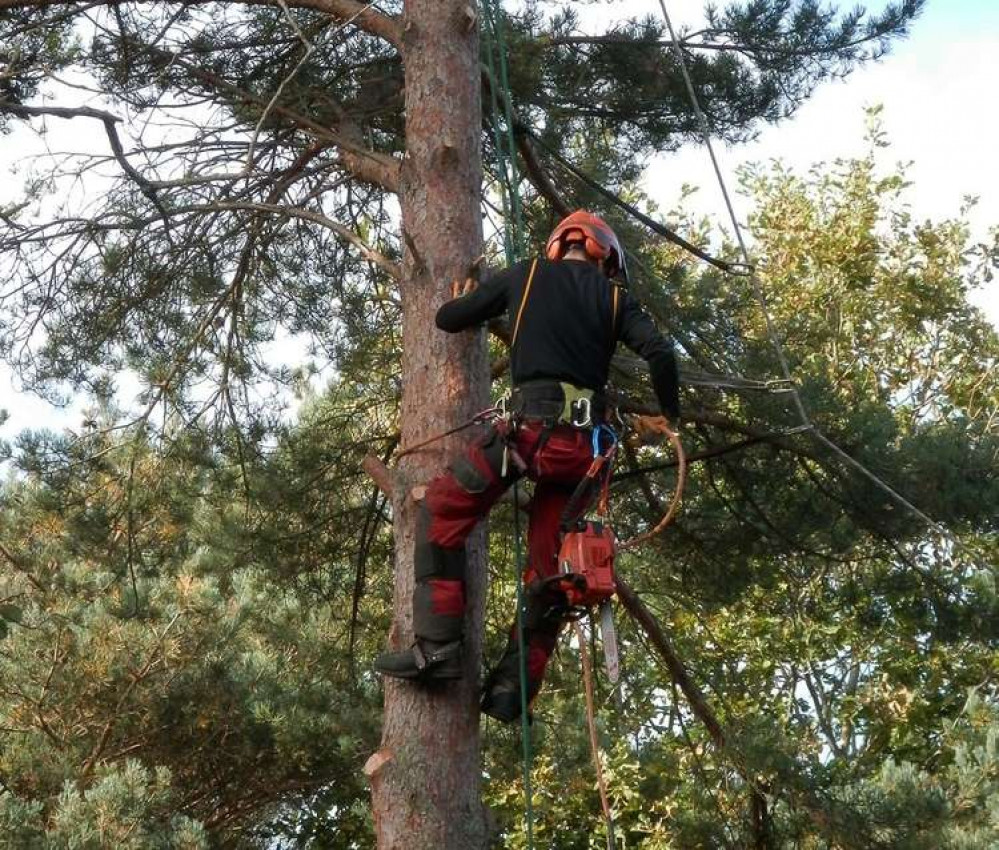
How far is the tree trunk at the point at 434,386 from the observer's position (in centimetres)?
429

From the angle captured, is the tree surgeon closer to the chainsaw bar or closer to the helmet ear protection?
the helmet ear protection

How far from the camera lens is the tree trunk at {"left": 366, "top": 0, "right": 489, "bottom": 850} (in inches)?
169

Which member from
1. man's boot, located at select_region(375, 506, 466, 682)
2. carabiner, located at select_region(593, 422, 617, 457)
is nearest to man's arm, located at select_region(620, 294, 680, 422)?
carabiner, located at select_region(593, 422, 617, 457)

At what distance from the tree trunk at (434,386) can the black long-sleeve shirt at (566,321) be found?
31 centimetres

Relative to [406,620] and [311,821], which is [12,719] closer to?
[311,821]

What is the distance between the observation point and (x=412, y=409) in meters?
4.80

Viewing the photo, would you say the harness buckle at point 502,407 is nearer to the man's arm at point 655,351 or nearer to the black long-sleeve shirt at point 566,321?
the black long-sleeve shirt at point 566,321

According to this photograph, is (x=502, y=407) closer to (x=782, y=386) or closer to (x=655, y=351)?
(x=655, y=351)

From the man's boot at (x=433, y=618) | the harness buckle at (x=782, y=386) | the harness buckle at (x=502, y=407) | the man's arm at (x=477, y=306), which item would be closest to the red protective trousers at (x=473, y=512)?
the man's boot at (x=433, y=618)

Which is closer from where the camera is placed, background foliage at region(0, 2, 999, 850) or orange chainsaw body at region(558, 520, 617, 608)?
orange chainsaw body at region(558, 520, 617, 608)

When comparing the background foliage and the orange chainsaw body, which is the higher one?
the background foliage

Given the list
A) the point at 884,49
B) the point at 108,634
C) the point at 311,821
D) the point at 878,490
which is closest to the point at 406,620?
the point at 878,490

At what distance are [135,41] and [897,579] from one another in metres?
4.32

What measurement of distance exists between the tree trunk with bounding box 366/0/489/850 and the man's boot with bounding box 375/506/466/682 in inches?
4.1
